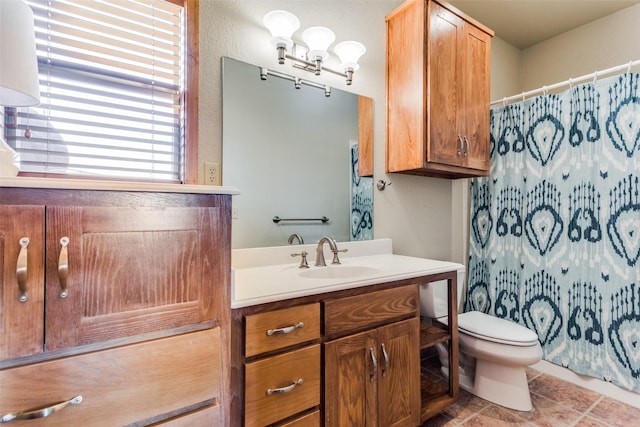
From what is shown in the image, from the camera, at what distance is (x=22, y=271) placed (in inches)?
25.4

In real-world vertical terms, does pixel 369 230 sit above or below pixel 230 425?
above

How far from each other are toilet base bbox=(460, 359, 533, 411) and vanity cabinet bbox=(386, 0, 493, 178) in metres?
1.21

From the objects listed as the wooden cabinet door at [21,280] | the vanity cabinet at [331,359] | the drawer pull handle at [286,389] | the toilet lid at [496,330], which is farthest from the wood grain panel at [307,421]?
the toilet lid at [496,330]

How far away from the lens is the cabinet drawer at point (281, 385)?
97cm

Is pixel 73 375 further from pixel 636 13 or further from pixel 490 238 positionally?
pixel 636 13

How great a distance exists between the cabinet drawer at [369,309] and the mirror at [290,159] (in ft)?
1.83

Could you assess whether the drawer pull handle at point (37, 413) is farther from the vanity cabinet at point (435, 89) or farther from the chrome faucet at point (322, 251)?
the vanity cabinet at point (435, 89)

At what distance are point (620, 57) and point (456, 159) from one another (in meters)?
1.75

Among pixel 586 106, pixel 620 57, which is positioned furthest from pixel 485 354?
pixel 620 57

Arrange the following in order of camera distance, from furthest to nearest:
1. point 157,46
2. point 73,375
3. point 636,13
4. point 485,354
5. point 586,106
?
1. point 636,13
2. point 586,106
3. point 485,354
4. point 157,46
5. point 73,375

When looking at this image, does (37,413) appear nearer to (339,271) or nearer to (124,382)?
(124,382)

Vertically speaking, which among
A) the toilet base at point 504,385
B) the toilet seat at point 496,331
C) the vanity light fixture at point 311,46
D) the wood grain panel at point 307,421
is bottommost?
the toilet base at point 504,385

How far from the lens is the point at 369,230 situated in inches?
77.3

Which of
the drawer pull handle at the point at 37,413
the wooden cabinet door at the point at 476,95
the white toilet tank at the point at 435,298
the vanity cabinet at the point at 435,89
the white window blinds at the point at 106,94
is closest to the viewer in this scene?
the drawer pull handle at the point at 37,413
